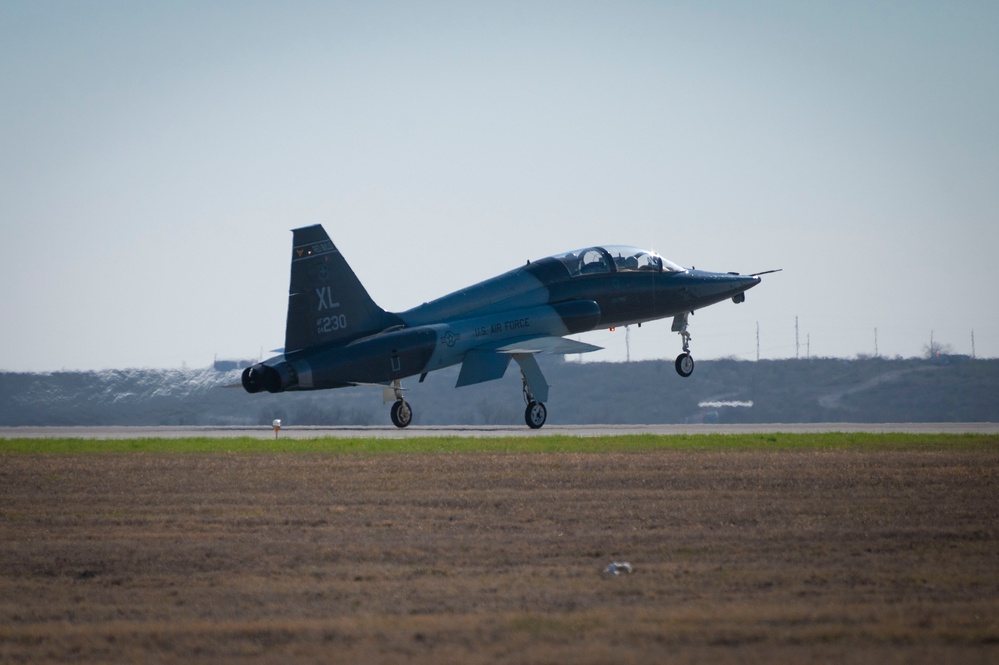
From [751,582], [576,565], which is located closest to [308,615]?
[576,565]

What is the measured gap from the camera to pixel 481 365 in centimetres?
3525

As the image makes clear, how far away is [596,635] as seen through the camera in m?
10.4

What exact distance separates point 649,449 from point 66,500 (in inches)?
563

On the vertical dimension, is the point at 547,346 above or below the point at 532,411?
above

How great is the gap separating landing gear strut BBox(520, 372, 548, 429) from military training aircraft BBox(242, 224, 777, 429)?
45 millimetres

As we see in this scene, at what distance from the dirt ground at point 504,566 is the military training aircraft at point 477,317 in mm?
8219

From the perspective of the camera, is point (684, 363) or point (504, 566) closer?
point (504, 566)

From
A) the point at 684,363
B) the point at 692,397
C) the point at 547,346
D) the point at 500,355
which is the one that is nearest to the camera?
the point at 500,355

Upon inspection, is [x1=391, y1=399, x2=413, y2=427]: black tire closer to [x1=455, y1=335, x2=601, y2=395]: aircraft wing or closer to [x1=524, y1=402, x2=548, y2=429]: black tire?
[x1=455, y1=335, x2=601, y2=395]: aircraft wing

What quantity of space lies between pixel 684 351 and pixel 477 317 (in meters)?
7.58

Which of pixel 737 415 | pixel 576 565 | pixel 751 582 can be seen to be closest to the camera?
pixel 751 582

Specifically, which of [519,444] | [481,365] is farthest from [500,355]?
[519,444]

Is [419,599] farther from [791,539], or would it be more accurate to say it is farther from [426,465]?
[426,465]

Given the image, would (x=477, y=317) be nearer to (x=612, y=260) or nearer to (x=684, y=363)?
(x=612, y=260)
